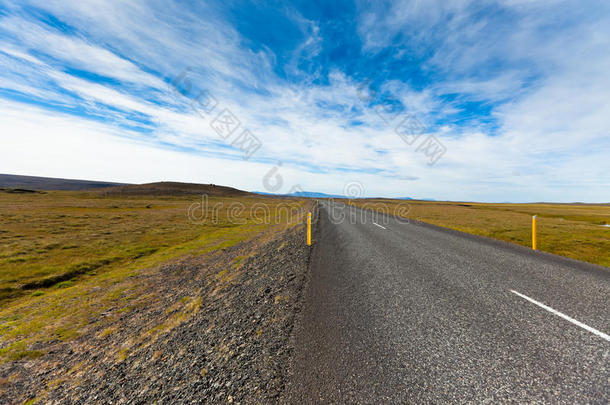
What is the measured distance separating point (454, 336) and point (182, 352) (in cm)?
429

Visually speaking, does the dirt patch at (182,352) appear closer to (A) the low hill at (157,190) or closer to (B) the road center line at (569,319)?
(B) the road center line at (569,319)

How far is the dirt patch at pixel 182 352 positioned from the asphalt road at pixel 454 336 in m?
0.49

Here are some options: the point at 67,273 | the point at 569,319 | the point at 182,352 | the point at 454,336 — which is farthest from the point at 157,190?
the point at 569,319

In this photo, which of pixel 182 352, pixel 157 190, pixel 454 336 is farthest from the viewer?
pixel 157 190

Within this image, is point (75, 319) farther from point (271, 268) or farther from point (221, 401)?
point (221, 401)

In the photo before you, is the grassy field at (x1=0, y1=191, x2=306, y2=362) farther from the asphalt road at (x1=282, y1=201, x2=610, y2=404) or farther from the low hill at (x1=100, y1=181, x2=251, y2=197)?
the low hill at (x1=100, y1=181, x2=251, y2=197)

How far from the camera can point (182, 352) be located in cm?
380

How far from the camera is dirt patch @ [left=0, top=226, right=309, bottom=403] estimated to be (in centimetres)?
291

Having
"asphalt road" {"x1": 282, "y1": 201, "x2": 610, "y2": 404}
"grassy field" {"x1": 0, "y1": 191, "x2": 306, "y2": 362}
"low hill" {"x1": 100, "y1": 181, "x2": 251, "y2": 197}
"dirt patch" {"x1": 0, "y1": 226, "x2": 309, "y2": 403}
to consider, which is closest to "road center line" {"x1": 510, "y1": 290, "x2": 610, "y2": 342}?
"asphalt road" {"x1": 282, "y1": 201, "x2": 610, "y2": 404}

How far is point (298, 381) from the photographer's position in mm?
2732

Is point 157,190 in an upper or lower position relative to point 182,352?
upper

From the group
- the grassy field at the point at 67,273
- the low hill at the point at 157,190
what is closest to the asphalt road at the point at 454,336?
the grassy field at the point at 67,273

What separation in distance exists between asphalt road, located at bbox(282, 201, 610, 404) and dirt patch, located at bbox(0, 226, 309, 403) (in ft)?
1.61

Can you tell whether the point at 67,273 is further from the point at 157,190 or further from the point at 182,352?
the point at 157,190
